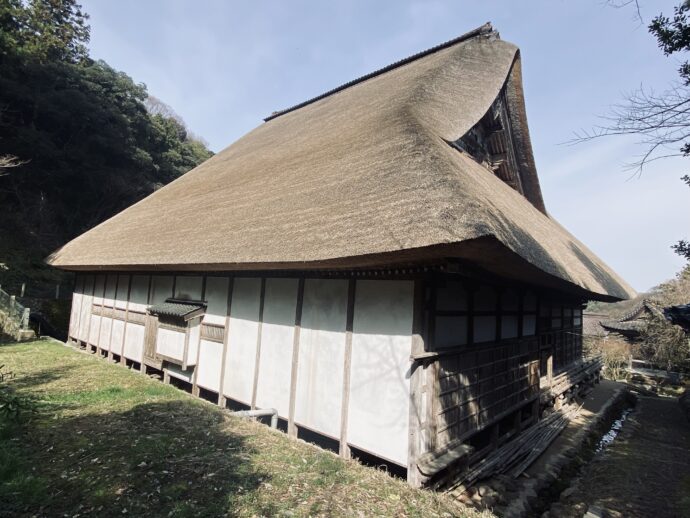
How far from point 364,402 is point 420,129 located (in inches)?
158

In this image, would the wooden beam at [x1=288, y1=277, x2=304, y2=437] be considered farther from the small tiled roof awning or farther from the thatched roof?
the small tiled roof awning

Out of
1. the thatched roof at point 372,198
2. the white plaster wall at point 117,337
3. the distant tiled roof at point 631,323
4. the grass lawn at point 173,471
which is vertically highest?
the thatched roof at point 372,198

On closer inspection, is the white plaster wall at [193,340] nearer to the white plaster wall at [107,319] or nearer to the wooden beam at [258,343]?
the wooden beam at [258,343]

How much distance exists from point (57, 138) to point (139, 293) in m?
17.4

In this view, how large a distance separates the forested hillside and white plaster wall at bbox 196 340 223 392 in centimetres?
1358

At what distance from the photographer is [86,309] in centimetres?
1229

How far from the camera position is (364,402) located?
4887 millimetres

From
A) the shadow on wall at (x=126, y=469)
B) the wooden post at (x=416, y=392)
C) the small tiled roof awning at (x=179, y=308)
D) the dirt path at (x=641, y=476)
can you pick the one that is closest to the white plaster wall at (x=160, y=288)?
the small tiled roof awning at (x=179, y=308)

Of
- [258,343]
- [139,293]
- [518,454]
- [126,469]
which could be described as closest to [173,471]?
[126,469]

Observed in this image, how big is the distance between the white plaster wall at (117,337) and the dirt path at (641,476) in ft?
33.8

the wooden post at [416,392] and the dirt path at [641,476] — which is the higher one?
the wooden post at [416,392]

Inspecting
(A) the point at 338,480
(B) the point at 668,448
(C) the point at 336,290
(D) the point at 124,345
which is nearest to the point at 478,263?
(C) the point at 336,290

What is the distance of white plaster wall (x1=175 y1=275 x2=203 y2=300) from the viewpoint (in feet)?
26.2

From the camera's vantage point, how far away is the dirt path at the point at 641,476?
5023mm
